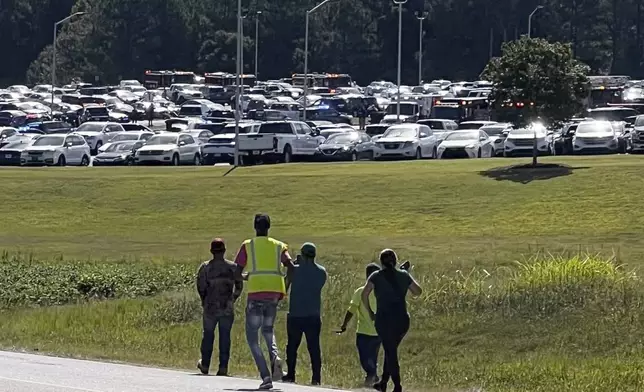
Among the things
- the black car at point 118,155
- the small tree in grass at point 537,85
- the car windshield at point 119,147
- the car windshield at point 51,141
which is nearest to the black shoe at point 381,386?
the small tree in grass at point 537,85

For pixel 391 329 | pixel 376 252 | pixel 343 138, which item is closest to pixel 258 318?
pixel 391 329

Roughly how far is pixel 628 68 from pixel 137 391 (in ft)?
396

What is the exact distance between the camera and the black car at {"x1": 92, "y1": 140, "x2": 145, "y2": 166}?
58.0 m

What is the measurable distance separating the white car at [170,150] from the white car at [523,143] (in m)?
12.8

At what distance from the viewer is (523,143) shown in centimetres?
5266

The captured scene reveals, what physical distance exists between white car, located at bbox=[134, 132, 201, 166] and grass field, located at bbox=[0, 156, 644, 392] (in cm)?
366

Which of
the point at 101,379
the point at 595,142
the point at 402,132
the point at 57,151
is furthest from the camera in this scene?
the point at 57,151

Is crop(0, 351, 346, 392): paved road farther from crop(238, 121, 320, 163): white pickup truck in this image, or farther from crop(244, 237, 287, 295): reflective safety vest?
crop(238, 121, 320, 163): white pickup truck

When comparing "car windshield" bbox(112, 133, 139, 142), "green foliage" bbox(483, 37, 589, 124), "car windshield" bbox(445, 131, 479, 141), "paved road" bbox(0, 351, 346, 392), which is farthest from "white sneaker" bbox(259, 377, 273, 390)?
"car windshield" bbox(112, 133, 139, 142)

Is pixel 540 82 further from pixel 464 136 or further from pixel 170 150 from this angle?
pixel 170 150

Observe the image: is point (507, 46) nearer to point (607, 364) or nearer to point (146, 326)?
point (146, 326)

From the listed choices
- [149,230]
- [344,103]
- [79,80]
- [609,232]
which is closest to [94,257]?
[149,230]

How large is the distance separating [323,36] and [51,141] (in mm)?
75709

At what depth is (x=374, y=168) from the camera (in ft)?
158
